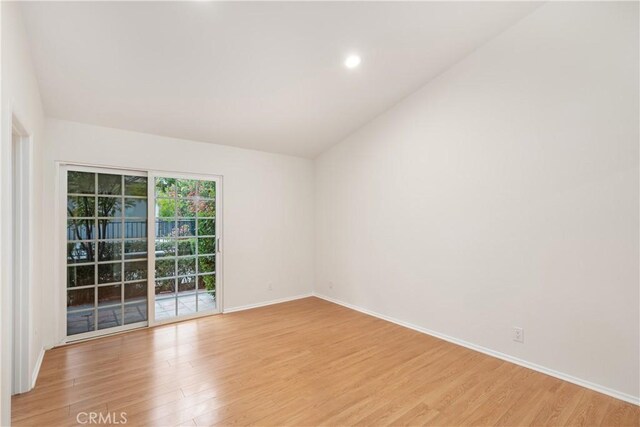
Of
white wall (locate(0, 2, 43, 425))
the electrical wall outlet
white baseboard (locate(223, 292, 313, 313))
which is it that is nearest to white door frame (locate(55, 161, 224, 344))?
white baseboard (locate(223, 292, 313, 313))

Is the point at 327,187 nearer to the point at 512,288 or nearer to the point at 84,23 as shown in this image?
the point at 512,288

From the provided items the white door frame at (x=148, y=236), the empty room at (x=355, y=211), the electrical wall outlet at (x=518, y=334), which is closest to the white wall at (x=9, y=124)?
the empty room at (x=355, y=211)

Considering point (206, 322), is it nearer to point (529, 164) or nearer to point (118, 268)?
point (118, 268)

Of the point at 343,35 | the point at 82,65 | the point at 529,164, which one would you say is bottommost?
the point at 529,164

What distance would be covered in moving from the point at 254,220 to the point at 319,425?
3.21m

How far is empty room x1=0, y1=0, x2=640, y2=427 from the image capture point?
2.29 m

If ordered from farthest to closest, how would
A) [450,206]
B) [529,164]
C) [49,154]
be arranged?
[450,206] < [49,154] < [529,164]

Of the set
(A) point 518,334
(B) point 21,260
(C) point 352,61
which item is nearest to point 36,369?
(B) point 21,260

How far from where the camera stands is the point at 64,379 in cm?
261

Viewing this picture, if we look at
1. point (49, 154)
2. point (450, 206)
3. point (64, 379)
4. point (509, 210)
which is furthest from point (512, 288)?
point (49, 154)

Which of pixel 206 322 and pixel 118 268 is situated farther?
pixel 206 322

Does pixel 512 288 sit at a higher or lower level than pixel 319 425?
higher

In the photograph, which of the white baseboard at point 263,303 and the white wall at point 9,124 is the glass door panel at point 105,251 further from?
the white baseboard at point 263,303

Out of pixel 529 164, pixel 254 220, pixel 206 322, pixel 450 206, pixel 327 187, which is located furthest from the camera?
pixel 327 187
